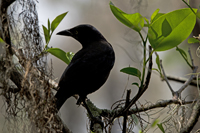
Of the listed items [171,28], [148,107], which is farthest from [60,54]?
[171,28]

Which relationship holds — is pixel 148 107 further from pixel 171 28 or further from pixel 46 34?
pixel 46 34

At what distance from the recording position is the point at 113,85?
678 cm

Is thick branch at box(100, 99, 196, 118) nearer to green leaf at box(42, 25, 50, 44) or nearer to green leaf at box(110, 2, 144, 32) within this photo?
green leaf at box(110, 2, 144, 32)

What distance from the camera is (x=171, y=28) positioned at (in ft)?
5.37

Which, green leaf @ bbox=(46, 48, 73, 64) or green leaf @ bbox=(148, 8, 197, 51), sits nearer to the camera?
green leaf @ bbox=(148, 8, 197, 51)

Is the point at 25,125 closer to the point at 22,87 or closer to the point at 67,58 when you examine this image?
the point at 22,87

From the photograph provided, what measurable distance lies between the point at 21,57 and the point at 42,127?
0.47 metres

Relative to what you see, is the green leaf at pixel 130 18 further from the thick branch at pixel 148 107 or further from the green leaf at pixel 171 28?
the thick branch at pixel 148 107

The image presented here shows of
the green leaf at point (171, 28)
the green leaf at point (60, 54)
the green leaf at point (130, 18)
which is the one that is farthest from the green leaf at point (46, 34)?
the green leaf at point (171, 28)

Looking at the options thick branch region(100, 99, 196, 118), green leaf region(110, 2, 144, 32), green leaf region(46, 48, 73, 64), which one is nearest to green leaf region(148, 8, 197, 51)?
green leaf region(110, 2, 144, 32)

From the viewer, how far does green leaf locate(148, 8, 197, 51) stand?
1.62 m

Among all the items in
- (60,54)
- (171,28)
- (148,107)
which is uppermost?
(60,54)

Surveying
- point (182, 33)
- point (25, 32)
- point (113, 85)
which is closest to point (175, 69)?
point (113, 85)

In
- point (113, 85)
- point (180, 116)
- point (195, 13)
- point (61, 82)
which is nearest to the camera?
point (195, 13)
